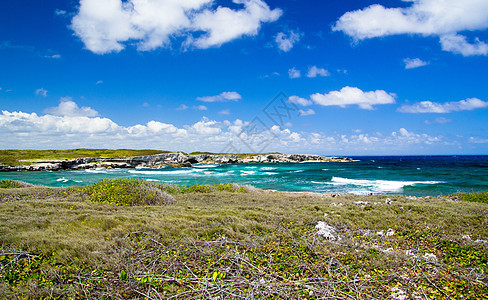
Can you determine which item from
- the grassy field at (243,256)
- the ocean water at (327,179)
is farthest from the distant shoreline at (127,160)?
the grassy field at (243,256)

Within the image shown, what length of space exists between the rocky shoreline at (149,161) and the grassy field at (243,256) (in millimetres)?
Answer: 60152

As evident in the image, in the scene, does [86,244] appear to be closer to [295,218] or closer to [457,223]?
[295,218]

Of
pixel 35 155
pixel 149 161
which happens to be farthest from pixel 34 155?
pixel 149 161

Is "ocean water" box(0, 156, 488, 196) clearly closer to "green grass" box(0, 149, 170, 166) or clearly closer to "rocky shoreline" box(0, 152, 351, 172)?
"rocky shoreline" box(0, 152, 351, 172)

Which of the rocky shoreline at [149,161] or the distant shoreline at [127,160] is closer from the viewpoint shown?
the distant shoreline at [127,160]

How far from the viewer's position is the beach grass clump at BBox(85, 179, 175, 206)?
10.9m

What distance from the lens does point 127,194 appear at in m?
11.2

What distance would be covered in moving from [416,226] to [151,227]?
741 cm

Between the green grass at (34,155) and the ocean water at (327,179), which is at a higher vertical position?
the green grass at (34,155)

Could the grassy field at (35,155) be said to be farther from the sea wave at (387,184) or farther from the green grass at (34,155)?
the sea wave at (387,184)

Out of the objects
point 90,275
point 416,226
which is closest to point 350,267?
point 416,226

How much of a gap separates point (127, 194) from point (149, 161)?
214ft

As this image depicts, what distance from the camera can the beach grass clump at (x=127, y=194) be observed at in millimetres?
10867

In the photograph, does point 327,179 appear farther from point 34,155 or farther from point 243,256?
point 34,155
